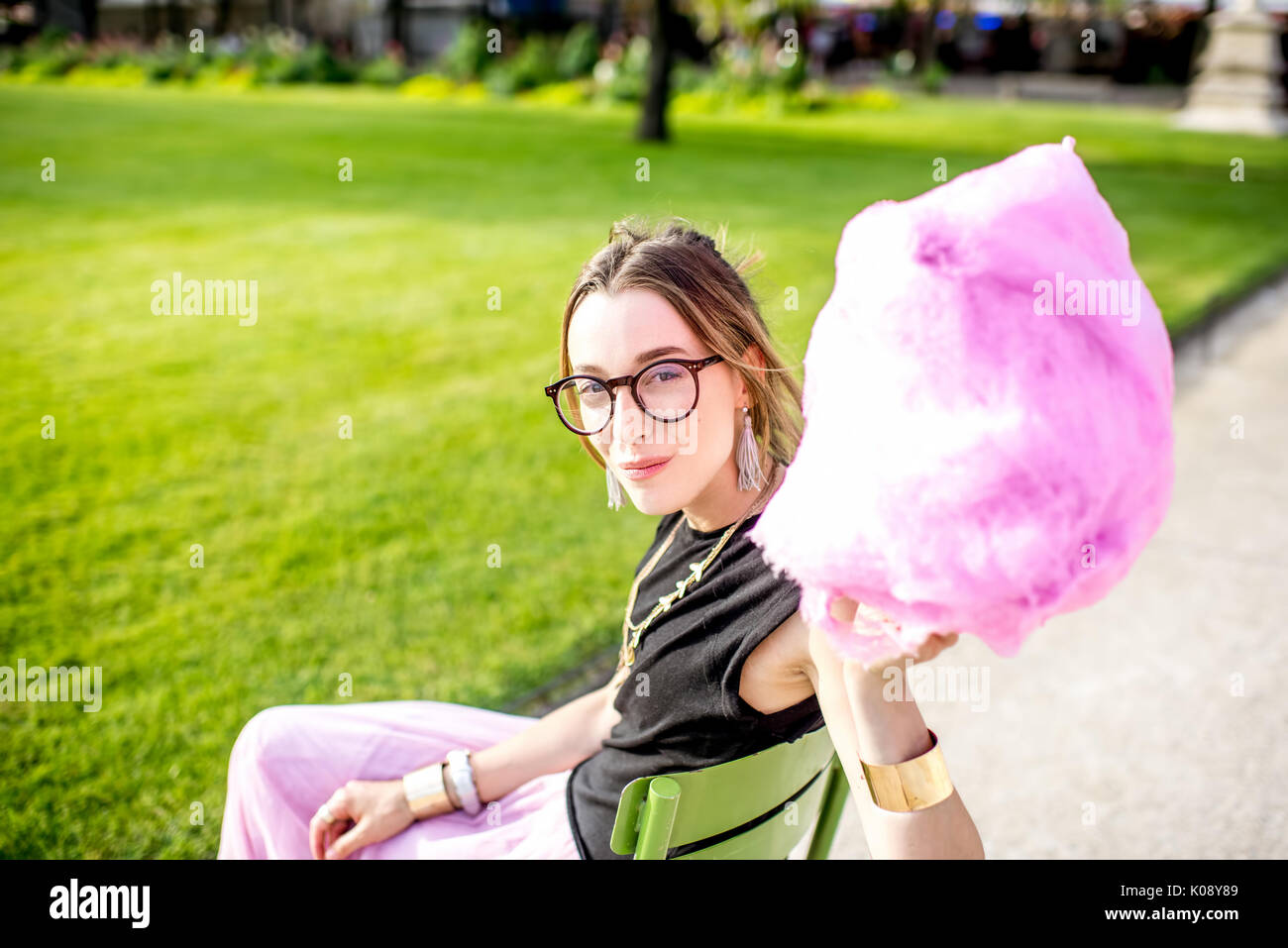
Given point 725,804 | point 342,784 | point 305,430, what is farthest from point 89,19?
point 725,804

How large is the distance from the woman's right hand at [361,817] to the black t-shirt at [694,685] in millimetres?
291

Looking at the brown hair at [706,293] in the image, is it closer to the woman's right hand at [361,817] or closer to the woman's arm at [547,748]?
the woman's arm at [547,748]

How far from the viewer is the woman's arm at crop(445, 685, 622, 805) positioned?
72.5 inches

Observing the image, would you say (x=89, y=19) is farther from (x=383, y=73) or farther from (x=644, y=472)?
(x=644, y=472)

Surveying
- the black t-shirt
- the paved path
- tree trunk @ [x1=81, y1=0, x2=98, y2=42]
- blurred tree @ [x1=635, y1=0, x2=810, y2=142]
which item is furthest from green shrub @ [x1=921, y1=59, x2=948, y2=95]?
the black t-shirt

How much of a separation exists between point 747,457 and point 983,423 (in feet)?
2.04

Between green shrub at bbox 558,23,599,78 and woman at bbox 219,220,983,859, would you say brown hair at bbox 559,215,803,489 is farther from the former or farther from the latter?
green shrub at bbox 558,23,599,78

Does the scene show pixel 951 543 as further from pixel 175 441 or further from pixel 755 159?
pixel 755 159

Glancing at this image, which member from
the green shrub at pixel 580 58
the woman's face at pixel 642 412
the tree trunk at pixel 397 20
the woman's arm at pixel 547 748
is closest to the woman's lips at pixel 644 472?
the woman's face at pixel 642 412

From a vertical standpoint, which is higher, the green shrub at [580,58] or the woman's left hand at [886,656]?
the green shrub at [580,58]

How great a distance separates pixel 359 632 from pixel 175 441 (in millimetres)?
2361

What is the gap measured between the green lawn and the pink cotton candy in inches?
26.0

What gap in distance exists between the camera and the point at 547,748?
1.86 meters

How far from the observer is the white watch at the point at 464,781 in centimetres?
182
